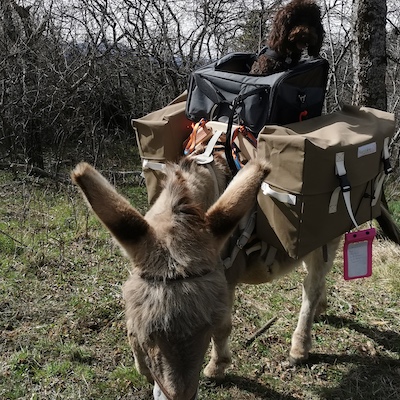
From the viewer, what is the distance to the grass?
3113 mm

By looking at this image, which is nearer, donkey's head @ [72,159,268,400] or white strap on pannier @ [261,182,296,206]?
donkey's head @ [72,159,268,400]

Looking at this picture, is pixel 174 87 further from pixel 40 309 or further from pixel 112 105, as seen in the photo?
pixel 40 309

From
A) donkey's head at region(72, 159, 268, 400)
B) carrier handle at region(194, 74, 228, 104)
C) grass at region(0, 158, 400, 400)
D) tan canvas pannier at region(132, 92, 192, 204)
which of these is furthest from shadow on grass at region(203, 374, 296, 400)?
carrier handle at region(194, 74, 228, 104)

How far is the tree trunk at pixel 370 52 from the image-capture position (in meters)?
4.67

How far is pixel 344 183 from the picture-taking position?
2.46 metres

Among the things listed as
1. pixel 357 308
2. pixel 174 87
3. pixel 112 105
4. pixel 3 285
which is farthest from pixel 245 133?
pixel 112 105

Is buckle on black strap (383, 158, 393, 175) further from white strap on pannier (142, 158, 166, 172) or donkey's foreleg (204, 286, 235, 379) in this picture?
white strap on pannier (142, 158, 166, 172)

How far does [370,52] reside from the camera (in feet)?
15.7

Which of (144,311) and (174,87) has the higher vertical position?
(174,87)

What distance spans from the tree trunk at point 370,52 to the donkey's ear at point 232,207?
3.51 m

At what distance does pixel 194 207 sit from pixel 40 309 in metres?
2.58

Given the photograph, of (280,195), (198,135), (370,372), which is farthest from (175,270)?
(370,372)

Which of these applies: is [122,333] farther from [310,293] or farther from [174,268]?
[174,268]

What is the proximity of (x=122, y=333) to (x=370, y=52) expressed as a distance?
13.4 ft
